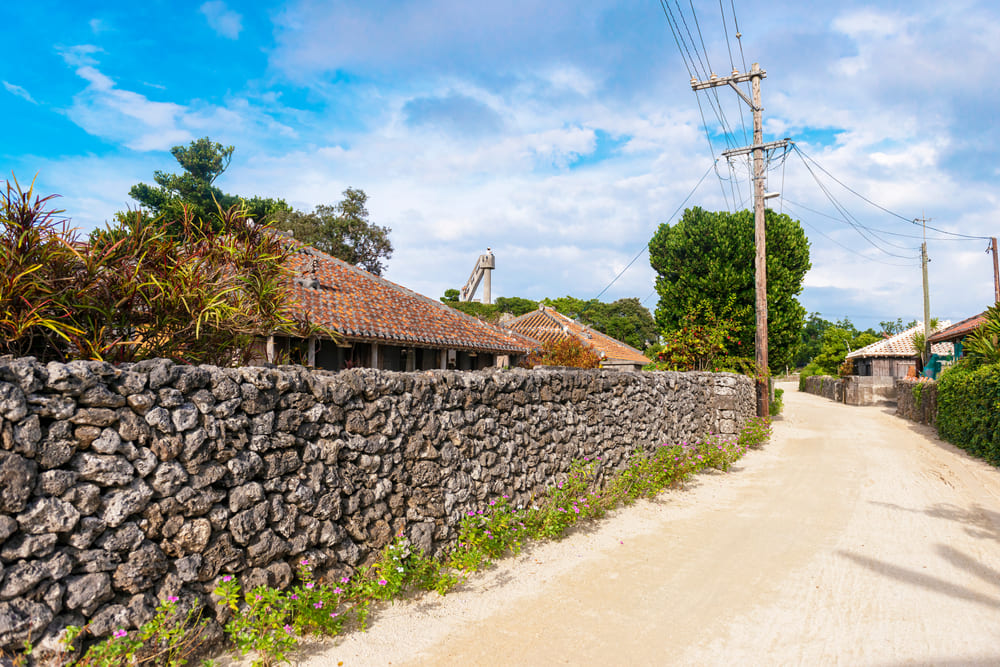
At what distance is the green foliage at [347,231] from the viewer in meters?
32.5

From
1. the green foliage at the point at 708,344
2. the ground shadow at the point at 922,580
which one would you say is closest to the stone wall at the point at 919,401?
the green foliage at the point at 708,344

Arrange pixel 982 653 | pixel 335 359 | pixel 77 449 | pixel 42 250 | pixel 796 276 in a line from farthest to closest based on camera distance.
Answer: pixel 796 276 → pixel 335 359 → pixel 982 653 → pixel 42 250 → pixel 77 449

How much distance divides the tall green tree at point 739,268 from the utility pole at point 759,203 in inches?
93.6

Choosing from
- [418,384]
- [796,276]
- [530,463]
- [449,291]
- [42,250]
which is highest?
[449,291]

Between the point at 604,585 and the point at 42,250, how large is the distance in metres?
4.99

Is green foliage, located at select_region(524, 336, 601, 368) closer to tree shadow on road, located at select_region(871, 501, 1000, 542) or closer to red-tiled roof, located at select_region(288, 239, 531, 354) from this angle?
red-tiled roof, located at select_region(288, 239, 531, 354)

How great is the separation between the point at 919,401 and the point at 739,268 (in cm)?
769

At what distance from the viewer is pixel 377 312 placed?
14070 mm

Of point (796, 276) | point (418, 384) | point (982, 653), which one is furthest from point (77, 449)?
point (796, 276)

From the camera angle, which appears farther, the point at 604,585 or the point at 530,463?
the point at 530,463

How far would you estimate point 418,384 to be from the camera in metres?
5.02

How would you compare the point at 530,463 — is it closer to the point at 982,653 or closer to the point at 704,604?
the point at 704,604

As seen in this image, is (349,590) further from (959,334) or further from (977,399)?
(959,334)

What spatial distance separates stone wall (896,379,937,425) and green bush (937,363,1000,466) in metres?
2.66
